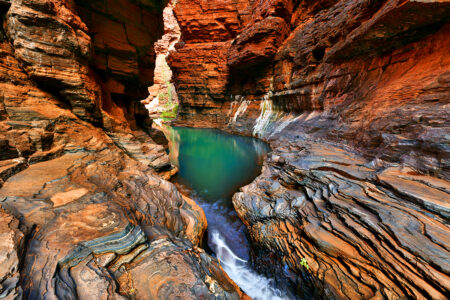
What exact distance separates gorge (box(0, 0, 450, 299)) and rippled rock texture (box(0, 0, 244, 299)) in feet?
0.08

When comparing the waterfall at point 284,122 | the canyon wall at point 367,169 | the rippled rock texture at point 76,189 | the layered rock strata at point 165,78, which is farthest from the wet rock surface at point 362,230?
the layered rock strata at point 165,78

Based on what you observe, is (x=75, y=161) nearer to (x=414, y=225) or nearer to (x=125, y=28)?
(x=125, y=28)

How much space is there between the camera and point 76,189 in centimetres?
302

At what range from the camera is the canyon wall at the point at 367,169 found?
2.33 meters

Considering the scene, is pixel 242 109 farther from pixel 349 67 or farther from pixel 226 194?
pixel 226 194

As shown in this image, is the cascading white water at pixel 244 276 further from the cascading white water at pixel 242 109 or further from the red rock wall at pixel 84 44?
the cascading white water at pixel 242 109

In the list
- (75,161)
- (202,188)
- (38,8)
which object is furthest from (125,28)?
(202,188)

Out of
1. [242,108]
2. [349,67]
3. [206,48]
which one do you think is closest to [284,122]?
[349,67]

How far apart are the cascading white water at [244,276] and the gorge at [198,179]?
51mm

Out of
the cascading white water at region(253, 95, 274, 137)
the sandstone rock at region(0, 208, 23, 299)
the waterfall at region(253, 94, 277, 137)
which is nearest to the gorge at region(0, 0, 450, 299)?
the sandstone rock at region(0, 208, 23, 299)

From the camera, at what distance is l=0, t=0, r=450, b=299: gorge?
6.48 ft

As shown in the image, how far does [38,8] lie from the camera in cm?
387

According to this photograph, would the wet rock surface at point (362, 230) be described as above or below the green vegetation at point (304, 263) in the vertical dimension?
above

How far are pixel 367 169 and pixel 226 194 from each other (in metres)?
4.40
